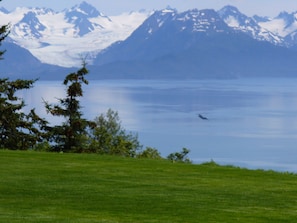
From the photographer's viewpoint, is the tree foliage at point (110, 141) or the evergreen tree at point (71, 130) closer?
the evergreen tree at point (71, 130)

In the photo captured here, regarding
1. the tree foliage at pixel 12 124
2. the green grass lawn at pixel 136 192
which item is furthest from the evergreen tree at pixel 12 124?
the green grass lawn at pixel 136 192

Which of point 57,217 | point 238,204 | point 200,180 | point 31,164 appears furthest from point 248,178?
point 57,217

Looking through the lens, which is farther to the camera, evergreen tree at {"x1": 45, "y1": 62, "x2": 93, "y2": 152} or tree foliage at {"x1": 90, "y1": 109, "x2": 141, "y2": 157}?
tree foliage at {"x1": 90, "y1": 109, "x2": 141, "y2": 157}

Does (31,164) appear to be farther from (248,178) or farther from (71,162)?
(248,178)

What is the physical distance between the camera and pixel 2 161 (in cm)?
2375

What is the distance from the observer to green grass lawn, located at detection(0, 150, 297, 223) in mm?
15367

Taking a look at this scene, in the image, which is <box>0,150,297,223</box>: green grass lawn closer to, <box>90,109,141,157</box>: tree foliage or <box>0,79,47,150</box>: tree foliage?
<box>0,79,47,150</box>: tree foliage

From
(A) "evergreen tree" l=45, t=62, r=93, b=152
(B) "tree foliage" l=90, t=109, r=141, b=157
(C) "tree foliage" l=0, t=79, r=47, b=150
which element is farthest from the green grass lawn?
(B) "tree foliage" l=90, t=109, r=141, b=157

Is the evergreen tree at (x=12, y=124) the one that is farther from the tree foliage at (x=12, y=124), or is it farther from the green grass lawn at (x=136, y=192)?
the green grass lawn at (x=136, y=192)

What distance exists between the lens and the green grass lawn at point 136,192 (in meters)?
15.4

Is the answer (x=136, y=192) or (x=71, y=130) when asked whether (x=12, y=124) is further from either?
(x=136, y=192)

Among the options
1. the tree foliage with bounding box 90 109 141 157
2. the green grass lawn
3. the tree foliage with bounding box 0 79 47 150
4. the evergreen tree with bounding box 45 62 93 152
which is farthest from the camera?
the tree foliage with bounding box 90 109 141 157

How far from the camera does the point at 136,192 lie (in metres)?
18.3

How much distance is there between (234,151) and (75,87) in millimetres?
132600
